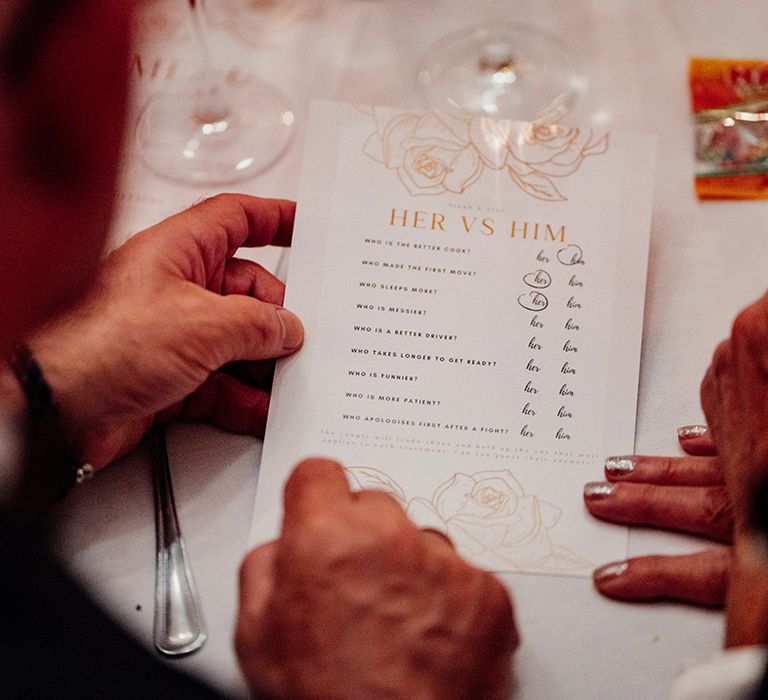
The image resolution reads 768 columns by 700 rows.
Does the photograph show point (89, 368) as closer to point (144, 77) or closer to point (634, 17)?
point (144, 77)

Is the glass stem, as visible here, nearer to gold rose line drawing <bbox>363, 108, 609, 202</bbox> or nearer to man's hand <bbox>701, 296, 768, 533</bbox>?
gold rose line drawing <bbox>363, 108, 609, 202</bbox>

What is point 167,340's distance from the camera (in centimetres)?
71

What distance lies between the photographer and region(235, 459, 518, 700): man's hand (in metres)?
0.56

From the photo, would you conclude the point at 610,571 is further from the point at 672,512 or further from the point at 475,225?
the point at 475,225

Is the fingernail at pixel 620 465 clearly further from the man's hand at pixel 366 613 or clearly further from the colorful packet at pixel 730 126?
the colorful packet at pixel 730 126

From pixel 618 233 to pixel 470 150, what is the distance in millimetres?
166

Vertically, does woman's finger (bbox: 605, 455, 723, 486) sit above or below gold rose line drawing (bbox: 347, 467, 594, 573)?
above

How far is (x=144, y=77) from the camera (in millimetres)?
998

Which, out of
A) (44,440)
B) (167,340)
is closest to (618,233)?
(167,340)

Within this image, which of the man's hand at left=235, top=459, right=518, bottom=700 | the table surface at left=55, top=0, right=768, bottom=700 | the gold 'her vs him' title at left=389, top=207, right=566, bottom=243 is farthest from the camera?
the gold 'her vs him' title at left=389, top=207, right=566, bottom=243

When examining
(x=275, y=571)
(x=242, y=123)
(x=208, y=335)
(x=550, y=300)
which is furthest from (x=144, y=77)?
(x=275, y=571)

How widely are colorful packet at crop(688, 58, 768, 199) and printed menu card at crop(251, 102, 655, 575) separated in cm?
11

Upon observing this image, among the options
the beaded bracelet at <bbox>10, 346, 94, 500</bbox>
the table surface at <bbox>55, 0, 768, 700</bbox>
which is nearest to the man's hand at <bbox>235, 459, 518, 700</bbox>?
the table surface at <bbox>55, 0, 768, 700</bbox>

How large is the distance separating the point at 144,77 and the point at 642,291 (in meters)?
0.61
